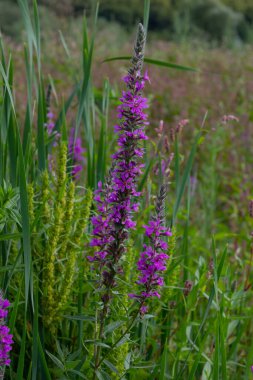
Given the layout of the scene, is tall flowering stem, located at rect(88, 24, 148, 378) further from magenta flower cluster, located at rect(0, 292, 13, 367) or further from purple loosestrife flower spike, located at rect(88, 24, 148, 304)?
magenta flower cluster, located at rect(0, 292, 13, 367)

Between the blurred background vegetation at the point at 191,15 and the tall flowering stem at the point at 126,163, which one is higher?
the blurred background vegetation at the point at 191,15

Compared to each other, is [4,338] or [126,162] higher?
[126,162]

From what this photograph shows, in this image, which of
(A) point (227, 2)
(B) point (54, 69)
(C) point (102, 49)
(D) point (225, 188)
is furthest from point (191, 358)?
(A) point (227, 2)

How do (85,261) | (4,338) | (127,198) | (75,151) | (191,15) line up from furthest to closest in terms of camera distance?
(191,15), (75,151), (85,261), (127,198), (4,338)

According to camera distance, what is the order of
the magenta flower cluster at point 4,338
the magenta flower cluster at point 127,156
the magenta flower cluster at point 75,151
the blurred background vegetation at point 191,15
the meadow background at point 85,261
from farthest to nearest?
the blurred background vegetation at point 191,15
the magenta flower cluster at point 75,151
the meadow background at point 85,261
the magenta flower cluster at point 127,156
the magenta flower cluster at point 4,338

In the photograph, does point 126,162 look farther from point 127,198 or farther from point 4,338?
point 4,338

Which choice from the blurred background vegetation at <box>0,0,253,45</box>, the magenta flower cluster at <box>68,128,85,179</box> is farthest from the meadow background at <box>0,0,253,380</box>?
the blurred background vegetation at <box>0,0,253,45</box>

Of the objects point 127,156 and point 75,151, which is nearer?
point 127,156

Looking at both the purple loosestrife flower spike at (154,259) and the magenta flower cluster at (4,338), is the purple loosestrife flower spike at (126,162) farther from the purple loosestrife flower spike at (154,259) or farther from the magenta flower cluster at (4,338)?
the magenta flower cluster at (4,338)

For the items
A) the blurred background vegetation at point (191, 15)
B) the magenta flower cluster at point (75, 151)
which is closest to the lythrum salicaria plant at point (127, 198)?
the magenta flower cluster at point (75, 151)

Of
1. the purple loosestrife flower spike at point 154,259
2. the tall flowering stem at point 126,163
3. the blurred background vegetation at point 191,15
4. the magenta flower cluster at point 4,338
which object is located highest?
the blurred background vegetation at point 191,15

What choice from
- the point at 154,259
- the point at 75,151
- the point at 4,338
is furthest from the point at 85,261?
the point at 75,151

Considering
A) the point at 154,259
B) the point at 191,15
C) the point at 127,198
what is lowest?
the point at 154,259

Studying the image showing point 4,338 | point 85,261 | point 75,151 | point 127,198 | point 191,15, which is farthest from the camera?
point 191,15
